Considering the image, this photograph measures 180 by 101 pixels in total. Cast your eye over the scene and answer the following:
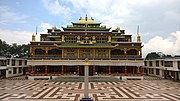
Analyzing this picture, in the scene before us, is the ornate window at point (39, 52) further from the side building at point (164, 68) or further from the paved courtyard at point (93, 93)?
the side building at point (164, 68)

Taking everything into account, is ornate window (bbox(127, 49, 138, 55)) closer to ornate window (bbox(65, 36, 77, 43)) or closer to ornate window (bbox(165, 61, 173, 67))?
ornate window (bbox(165, 61, 173, 67))

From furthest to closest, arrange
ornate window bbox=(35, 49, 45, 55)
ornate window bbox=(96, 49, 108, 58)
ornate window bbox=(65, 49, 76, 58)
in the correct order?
ornate window bbox=(35, 49, 45, 55)
ornate window bbox=(96, 49, 108, 58)
ornate window bbox=(65, 49, 76, 58)

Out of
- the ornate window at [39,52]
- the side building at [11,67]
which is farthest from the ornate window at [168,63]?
the side building at [11,67]

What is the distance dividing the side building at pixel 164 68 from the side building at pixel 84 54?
5.88 m

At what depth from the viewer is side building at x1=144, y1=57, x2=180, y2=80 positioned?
36194mm

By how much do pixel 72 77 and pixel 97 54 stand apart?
30.7 ft

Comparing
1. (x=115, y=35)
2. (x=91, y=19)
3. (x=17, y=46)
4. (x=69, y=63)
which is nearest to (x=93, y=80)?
(x=69, y=63)

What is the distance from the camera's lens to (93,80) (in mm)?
34875

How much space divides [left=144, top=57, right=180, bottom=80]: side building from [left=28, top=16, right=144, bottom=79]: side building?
588cm

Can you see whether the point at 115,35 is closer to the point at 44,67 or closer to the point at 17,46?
the point at 44,67

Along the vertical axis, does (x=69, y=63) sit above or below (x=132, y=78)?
above

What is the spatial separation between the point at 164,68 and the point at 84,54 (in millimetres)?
19350

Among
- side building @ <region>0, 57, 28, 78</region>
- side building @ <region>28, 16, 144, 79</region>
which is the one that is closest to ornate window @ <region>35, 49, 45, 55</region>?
side building @ <region>28, 16, 144, 79</region>

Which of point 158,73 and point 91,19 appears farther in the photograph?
point 91,19
